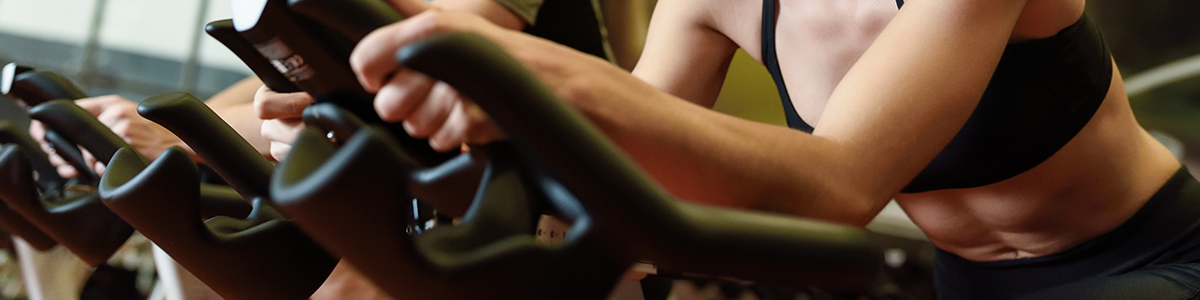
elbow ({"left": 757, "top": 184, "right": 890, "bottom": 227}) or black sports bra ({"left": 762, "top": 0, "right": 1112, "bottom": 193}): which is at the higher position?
black sports bra ({"left": 762, "top": 0, "right": 1112, "bottom": 193})

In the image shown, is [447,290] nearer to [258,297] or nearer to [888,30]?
[258,297]

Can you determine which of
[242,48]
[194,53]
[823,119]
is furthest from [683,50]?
[194,53]

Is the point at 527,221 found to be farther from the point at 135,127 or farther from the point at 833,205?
the point at 135,127

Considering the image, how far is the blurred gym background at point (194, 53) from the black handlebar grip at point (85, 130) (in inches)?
51.4

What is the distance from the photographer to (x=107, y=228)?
74 centimetres

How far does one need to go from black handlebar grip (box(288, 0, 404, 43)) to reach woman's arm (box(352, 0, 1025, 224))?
18 mm

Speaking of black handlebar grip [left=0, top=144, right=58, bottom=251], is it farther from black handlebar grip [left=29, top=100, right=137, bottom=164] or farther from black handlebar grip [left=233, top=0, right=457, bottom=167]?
black handlebar grip [left=233, top=0, right=457, bottom=167]

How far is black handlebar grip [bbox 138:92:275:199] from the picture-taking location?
1.83ft

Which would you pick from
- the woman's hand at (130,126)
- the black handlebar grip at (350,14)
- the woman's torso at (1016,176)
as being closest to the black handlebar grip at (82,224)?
the woman's hand at (130,126)

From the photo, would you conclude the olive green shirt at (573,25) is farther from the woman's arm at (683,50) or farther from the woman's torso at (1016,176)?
the woman's torso at (1016,176)

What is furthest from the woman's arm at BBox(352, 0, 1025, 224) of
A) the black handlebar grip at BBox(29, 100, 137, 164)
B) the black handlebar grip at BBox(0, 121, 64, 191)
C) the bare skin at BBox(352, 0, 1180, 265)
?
the black handlebar grip at BBox(0, 121, 64, 191)

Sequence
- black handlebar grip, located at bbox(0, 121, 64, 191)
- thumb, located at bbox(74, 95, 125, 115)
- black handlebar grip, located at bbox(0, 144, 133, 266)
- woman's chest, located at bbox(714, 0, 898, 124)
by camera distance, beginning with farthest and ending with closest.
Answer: thumb, located at bbox(74, 95, 125, 115) → black handlebar grip, located at bbox(0, 121, 64, 191) → woman's chest, located at bbox(714, 0, 898, 124) → black handlebar grip, located at bbox(0, 144, 133, 266)

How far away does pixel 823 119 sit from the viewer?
0.50 metres

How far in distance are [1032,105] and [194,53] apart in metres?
2.97
